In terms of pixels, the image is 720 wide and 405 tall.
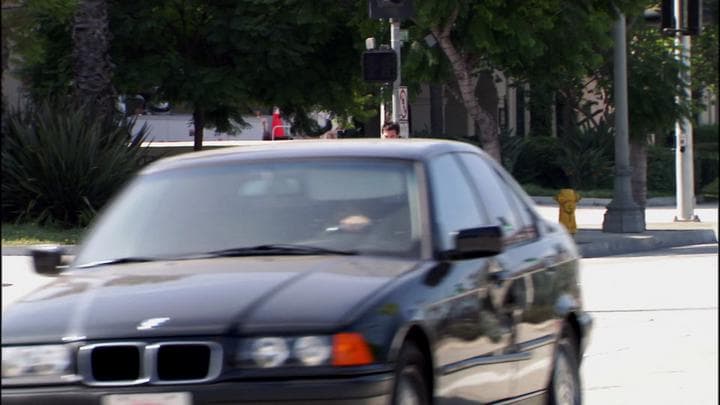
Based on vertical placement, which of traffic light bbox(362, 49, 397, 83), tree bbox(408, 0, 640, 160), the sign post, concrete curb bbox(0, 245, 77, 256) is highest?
tree bbox(408, 0, 640, 160)

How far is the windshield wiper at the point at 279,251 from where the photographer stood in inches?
258

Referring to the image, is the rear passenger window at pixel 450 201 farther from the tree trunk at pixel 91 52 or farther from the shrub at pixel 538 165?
the shrub at pixel 538 165

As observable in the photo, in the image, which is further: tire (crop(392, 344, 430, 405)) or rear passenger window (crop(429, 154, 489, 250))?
rear passenger window (crop(429, 154, 489, 250))

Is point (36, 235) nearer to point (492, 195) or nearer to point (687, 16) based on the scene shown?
point (687, 16)

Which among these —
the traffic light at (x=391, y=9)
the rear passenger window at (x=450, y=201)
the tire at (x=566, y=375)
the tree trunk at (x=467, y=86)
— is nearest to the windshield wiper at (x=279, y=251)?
the rear passenger window at (x=450, y=201)

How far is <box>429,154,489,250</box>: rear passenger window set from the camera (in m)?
6.72

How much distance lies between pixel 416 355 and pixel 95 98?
20660 mm

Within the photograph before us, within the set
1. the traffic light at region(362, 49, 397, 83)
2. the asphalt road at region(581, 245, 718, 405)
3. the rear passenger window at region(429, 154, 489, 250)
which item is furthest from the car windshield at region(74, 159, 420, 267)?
the traffic light at region(362, 49, 397, 83)

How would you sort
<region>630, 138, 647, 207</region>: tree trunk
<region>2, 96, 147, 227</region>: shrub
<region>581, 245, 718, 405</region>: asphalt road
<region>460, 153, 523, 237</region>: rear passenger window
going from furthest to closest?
<region>630, 138, 647, 207</region>: tree trunk → <region>2, 96, 147, 227</region>: shrub → <region>581, 245, 718, 405</region>: asphalt road → <region>460, 153, 523, 237</region>: rear passenger window

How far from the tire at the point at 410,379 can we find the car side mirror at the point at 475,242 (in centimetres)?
61

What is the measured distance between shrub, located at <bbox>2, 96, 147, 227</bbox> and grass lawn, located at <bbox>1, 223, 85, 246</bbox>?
0.36 metres

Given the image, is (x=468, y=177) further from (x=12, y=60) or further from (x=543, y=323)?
(x=12, y=60)

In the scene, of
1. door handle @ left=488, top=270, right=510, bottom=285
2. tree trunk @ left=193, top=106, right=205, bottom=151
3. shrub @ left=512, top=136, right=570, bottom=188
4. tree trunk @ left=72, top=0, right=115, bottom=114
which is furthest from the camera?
shrub @ left=512, top=136, right=570, bottom=188

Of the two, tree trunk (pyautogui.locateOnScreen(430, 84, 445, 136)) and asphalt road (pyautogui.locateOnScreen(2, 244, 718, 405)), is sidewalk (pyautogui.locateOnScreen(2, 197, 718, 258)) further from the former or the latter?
tree trunk (pyautogui.locateOnScreen(430, 84, 445, 136))
